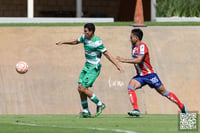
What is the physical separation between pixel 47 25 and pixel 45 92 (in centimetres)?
230

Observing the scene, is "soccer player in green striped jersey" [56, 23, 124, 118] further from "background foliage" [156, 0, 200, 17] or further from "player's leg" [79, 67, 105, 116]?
"background foliage" [156, 0, 200, 17]

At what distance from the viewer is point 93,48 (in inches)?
675

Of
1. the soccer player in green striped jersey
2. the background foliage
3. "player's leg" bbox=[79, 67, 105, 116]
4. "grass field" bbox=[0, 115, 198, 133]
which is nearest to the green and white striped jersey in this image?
the soccer player in green striped jersey

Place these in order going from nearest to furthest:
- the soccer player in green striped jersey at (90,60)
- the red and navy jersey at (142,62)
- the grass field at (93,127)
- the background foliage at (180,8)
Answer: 1. the grass field at (93,127)
2. the red and navy jersey at (142,62)
3. the soccer player in green striped jersey at (90,60)
4. the background foliage at (180,8)

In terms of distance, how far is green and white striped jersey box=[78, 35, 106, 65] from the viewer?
56.2ft

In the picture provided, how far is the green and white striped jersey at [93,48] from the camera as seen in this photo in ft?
56.2

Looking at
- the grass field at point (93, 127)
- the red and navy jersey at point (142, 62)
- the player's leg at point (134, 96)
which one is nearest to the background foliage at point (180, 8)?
the red and navy jersey at point (142, 62)

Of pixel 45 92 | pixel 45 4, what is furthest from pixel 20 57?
pixel 45 4

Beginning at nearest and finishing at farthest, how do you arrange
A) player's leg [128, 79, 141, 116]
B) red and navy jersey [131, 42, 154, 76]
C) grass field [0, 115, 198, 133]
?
grass field [0, 115, 198, 133] < player's leg [128, 79, 141, 116] < red and navy jersey [131, 42, 154, 76]

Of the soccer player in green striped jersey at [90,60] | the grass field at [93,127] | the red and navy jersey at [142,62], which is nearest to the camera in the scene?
the grass field at [93,127]

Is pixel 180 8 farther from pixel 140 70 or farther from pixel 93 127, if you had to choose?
pixel 93 127

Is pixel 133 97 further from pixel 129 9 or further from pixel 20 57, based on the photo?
pixel 129 9

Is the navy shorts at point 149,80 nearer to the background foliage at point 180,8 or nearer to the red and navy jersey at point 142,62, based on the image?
the red and navy jersey at point 142,62

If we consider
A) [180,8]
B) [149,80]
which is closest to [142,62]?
[149,80]
